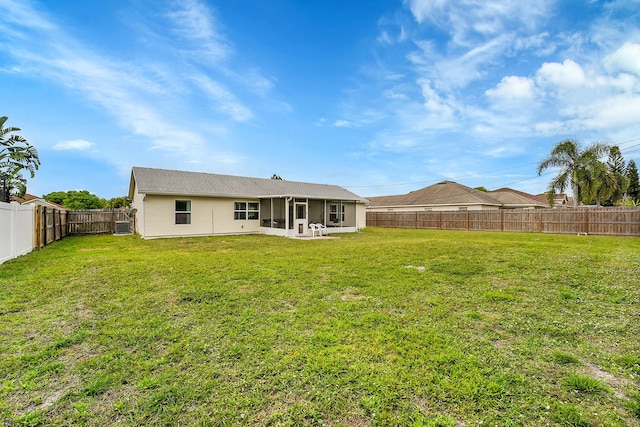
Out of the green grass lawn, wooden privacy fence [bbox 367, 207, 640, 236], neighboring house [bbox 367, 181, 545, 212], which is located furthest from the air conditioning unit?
neighboring house [bbox 367, 181, 545, 212]

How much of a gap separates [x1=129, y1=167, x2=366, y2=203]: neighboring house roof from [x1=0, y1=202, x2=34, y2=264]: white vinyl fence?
15.2ft

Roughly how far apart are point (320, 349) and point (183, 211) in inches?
574

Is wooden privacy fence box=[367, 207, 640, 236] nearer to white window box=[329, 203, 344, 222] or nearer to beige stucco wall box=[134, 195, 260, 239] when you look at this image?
white window box=[329, 203, 344, 222]

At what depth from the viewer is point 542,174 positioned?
21.0 meters

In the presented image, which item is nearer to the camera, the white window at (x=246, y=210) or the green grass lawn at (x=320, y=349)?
the green grass lawn at (x=320, y=349)

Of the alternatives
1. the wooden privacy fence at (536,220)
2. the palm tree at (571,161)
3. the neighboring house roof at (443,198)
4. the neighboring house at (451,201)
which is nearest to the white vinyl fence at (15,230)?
the wooden privacy fence at (536,220)

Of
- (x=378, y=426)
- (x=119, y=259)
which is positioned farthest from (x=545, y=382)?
(x=119, y=259)

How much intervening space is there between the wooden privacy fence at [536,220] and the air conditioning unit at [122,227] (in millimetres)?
20451

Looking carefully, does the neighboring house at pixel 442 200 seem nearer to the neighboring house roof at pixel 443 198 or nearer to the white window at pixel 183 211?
the neighboring house roof at pixel 443 198

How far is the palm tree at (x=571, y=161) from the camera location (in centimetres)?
1936

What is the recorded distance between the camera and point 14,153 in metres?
15.4

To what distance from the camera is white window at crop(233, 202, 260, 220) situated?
17.6 m

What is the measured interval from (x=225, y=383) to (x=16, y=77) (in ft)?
53.9

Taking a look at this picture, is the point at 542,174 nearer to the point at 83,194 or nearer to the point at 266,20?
the point at 266,20
